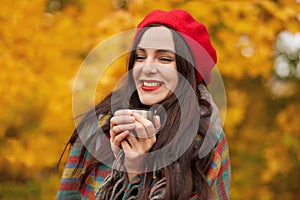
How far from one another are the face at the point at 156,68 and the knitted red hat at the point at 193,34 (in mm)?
42

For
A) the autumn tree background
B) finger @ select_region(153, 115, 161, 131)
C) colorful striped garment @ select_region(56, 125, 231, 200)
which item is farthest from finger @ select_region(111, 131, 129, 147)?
the autumn tree background

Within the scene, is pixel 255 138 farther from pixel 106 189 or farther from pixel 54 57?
pixel 106 189

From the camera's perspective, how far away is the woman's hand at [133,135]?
1795 mm

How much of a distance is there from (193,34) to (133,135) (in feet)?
1.56

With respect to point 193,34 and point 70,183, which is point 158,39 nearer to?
point 193,34

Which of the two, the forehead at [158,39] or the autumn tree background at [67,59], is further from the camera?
the autumn tree background at [67,59]

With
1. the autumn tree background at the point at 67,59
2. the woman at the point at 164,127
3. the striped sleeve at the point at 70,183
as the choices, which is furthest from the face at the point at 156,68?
the autumn tree background at the point at 67,59

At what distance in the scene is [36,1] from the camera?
349 cm

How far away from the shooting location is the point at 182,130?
6.41 ft

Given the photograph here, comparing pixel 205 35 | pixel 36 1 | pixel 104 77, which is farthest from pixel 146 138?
pixel 36 1

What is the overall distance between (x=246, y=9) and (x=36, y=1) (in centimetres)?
134

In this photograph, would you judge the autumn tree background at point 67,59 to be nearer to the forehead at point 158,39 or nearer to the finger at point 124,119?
the forehead at point 158,39

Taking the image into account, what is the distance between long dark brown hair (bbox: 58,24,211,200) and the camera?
1.89 m

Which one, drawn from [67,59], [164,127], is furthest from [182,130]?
[67,59]
